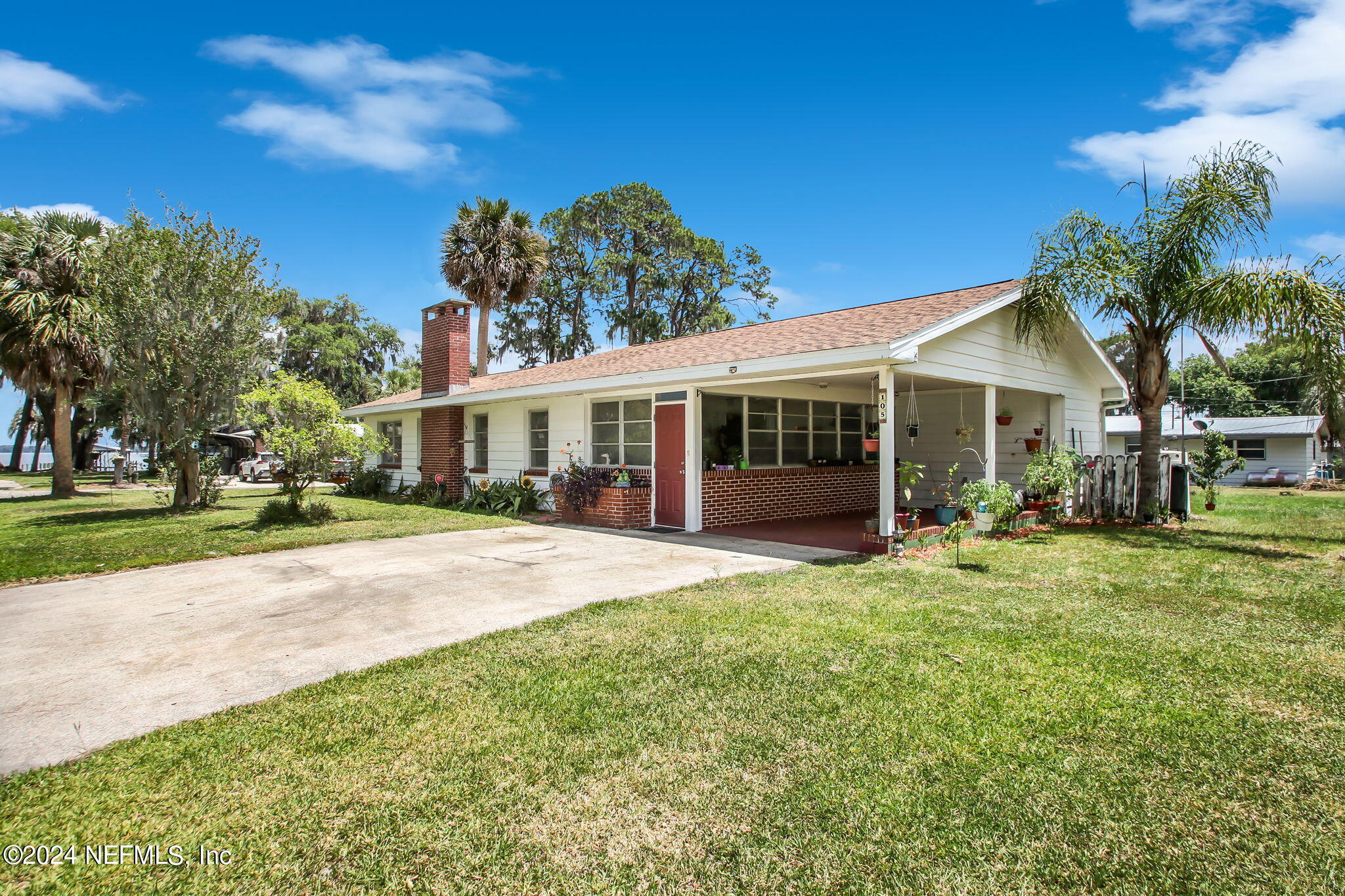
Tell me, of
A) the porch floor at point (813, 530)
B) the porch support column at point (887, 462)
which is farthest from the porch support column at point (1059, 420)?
the porch support column at point (887, 462)

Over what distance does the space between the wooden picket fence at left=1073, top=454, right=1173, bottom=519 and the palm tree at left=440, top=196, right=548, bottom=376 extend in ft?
67.8

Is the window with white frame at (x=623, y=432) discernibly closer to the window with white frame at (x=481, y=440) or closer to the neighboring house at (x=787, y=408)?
the neighboring house at (x=787, y=408)

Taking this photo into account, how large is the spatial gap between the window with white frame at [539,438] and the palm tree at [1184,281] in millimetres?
9297

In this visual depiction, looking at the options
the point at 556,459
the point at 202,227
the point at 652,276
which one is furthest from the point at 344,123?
the point at 652,276

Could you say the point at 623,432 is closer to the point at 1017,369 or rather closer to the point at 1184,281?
the point at 1017,369

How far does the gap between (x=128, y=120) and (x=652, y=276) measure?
75.4 feet

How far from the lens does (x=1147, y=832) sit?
2502 mm

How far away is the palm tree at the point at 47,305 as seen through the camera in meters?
16.5

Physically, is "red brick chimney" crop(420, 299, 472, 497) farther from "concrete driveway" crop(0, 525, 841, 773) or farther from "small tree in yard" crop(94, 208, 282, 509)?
"concrete driveway" crop(0, 525, 841, 773)

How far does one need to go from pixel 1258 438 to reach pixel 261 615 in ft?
118

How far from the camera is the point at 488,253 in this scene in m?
25.6

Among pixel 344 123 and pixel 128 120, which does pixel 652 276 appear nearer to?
pixel 344 123

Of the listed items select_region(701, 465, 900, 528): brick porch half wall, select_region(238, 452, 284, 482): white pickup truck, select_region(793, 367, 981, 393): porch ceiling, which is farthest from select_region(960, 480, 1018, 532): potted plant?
select_region(238, 452, 284, 482): white pickup truck

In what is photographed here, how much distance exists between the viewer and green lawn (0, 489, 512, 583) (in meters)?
8.34
